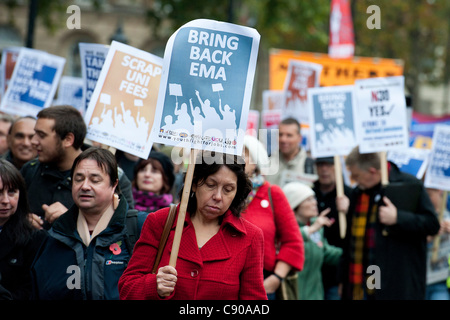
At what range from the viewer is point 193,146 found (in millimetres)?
3973

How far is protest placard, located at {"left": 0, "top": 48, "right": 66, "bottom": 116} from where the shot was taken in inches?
321

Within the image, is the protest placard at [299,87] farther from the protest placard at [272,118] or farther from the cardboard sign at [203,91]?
the cardboard sign at [203,91]

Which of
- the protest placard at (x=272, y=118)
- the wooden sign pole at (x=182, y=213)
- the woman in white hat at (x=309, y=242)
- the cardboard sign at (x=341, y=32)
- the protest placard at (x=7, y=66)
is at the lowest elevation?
the woman in white hat at (x=309, y=242)

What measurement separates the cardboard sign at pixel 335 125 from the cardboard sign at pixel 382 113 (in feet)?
2.00

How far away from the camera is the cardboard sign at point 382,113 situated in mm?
7246

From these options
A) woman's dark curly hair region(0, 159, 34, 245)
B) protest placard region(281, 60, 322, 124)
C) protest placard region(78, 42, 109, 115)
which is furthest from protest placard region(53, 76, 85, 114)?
woman's dark curly hair region(0, 159, 34, 245)

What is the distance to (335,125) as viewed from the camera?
8250 mm

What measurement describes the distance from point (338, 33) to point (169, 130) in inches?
502

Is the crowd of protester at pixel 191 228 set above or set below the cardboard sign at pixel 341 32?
below

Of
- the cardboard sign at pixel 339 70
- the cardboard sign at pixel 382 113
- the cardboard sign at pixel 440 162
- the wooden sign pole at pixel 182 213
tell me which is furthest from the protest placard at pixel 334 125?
the cardboard sign at pixel 339 70

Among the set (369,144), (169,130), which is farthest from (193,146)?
(369,144)

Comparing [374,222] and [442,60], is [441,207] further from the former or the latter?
[442,60]

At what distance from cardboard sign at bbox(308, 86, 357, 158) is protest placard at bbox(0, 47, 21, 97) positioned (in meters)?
→ 3.97
